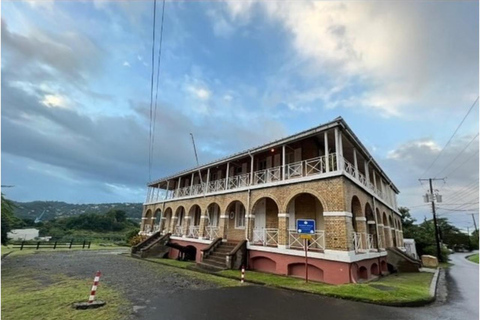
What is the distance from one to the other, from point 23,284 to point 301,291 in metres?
10.00

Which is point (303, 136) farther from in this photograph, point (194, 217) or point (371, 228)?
point (194, 217)

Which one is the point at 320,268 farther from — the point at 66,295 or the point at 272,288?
the point at 66,295

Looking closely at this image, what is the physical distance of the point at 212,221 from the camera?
19797mm

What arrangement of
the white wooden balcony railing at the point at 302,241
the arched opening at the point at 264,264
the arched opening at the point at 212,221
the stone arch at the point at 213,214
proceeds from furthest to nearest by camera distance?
the stone arch at the point at 213,214, the arched opening at the point at 212,221, the arched opening at the point at 264,264, the white wooden balcony railing at the point at 302,241

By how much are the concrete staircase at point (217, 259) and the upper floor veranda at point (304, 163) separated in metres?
3.56

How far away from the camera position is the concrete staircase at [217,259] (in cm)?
A: 1277

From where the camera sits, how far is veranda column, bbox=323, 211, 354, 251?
32.5ft

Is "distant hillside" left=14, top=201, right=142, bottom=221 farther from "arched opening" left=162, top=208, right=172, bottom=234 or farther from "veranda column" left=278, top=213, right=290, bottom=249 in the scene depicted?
"veranda column" left=278, top=213, right=290, bottom=249

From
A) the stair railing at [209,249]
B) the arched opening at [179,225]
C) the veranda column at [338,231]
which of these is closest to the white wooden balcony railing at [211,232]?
the stair railing at [209,249]

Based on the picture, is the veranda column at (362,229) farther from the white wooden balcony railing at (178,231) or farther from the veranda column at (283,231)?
the white wooden balcony railing at (178,231)

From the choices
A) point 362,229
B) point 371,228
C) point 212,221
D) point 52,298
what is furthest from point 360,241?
point 52,298

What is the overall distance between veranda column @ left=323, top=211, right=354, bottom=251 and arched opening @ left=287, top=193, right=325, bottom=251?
1.54 meters

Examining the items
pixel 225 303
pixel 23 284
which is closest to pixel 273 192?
pixel 225 303

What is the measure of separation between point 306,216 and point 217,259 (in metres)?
5.62
